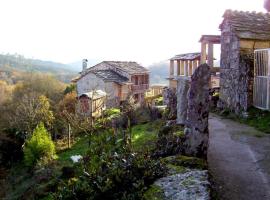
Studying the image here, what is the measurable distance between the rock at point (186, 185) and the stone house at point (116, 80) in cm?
2819

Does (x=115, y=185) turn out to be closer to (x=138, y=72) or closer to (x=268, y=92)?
(x=268, y=92)

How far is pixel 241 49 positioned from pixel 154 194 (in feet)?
33.8

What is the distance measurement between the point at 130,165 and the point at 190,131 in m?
1.64

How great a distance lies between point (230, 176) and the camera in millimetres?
6875

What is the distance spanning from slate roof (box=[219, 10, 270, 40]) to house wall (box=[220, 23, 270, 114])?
10.7 inches

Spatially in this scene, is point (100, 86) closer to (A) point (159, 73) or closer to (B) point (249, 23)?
(B) point (249, 23)

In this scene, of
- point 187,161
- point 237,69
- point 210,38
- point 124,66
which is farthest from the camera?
point 124,66

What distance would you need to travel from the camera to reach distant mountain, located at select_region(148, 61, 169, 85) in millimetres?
85775

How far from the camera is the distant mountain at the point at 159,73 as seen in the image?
281 ft

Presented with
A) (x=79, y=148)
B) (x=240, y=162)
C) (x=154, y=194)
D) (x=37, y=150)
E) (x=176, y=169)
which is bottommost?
(x=79, y=148)

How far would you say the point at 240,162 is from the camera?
7820 mm

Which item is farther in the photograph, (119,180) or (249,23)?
(249,23)

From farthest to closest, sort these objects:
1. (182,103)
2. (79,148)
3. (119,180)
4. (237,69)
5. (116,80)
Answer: (116,80), (79,148), (237,69), (182,103), (119,180)

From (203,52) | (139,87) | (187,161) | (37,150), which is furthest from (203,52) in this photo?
(139,87)
